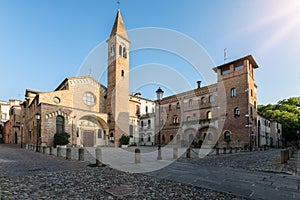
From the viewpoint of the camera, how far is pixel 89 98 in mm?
30234

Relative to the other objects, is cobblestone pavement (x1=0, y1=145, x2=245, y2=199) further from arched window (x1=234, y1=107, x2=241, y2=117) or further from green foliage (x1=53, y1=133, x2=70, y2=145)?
arched window (x1=234, y1=107, x2=241, y2=117)

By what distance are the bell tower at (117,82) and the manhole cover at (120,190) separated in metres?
23.9

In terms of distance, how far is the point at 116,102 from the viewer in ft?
97.2

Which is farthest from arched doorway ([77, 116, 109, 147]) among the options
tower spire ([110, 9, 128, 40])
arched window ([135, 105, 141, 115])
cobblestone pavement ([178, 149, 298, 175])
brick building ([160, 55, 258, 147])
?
cobblestone pavement ([178, 149, 298, 175])

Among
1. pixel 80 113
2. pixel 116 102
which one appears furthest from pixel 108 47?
pixel 80 113

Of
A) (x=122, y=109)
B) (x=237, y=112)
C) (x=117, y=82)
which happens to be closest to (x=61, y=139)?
(x=122, y=109)

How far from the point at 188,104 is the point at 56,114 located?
74.5 ft

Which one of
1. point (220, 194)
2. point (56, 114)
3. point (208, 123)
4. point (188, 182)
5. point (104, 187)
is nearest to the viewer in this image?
point (220, 194)

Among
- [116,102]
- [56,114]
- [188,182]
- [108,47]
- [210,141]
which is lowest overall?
[210,141]

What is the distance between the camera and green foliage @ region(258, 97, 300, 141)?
3824cm

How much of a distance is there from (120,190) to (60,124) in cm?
2297

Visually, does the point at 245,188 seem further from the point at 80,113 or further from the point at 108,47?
the point at 108,47

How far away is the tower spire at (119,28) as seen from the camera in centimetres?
3175

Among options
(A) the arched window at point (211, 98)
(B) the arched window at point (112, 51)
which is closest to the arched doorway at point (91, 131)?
(B) the arched window at point (112, 51)
